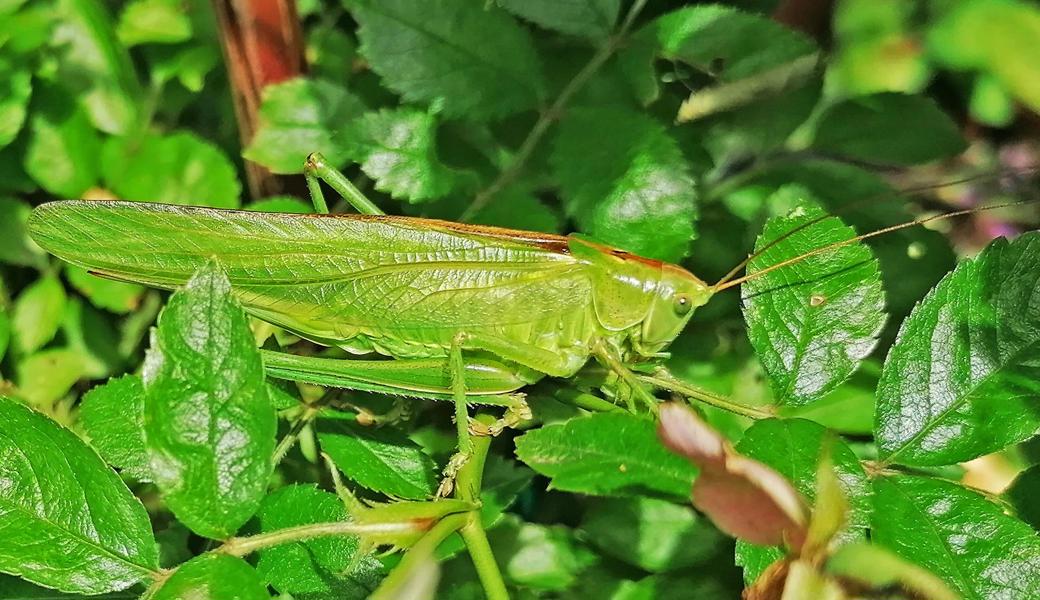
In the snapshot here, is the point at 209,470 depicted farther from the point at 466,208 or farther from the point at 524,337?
the point at 466,208

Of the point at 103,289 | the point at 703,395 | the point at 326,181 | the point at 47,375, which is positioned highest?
the point at 326,181

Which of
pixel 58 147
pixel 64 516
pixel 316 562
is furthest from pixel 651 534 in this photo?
pixel 58 147

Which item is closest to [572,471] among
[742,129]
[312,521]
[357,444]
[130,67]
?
[312,521]

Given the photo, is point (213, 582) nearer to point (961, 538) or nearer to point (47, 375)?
point (961, 538)

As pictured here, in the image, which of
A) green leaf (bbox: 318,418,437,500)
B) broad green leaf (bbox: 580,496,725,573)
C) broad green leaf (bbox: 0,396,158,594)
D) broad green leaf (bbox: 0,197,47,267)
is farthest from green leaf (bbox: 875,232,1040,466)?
broad green leaf (bbox: 0,197,47,267)

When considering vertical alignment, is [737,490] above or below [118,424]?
above

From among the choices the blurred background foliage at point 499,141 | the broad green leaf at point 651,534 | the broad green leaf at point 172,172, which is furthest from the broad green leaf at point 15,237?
the broad green leaf at point 651,534

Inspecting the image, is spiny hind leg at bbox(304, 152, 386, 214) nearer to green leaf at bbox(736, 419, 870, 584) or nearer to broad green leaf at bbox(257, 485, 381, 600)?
broad green leaf at bbox(257, 485, 381, 600)

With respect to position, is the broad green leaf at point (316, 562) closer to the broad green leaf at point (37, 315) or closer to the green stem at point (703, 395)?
the green stem at point (703, 395)
